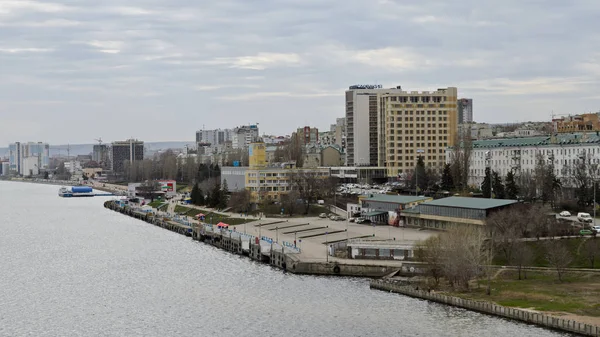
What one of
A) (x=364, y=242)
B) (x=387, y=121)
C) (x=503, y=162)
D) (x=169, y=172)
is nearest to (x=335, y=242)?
(x=364, y=242)

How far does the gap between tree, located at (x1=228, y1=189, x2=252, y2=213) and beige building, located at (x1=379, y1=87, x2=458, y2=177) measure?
26005mm

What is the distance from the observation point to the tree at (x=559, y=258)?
4391 centimetres

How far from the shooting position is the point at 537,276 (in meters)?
44.8

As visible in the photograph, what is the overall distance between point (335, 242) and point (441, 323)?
22.2 m

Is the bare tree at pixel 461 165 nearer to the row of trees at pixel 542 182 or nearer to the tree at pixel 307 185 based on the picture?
the row of trees at pixel 542 182

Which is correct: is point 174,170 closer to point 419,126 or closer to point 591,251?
point 419,126

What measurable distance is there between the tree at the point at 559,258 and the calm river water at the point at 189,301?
7739 mm

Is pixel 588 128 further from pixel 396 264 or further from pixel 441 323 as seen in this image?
pixel 441 323

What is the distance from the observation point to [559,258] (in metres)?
44.0

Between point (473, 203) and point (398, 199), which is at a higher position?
point (473, 203)

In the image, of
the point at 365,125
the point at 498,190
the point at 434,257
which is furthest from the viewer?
the point at 365,125

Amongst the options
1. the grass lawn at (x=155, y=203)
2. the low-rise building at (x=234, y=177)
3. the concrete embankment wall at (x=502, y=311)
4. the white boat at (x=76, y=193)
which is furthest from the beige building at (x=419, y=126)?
the white boat at (x=76, y=193)

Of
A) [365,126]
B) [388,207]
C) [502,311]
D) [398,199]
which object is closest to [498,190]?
[398,199]

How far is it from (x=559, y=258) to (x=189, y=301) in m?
19.9
